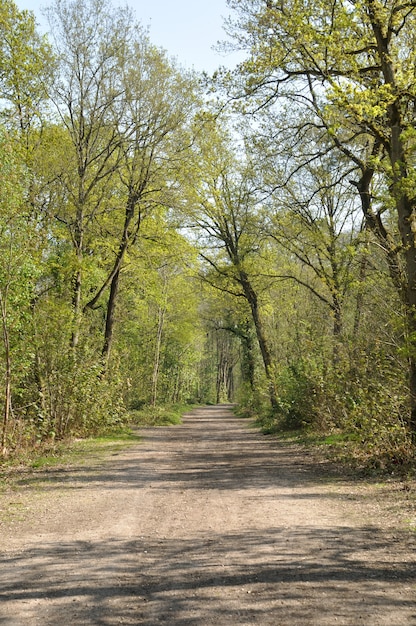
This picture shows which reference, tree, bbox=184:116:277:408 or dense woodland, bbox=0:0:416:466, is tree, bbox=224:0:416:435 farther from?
tree, bbox=184:116:277:408

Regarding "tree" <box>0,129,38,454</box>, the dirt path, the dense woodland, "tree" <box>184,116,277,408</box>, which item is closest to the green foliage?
the dense woodland

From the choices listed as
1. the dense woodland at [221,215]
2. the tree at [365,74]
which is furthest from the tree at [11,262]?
the tree at [365,74]

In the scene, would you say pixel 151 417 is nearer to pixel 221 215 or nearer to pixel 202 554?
pixel 221 215

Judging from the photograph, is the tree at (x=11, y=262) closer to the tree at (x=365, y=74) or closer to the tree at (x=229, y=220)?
the tree at (x=365, y=74)

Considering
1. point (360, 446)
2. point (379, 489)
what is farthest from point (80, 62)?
point (379, 489)

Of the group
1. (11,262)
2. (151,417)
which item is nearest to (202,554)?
(11,262)

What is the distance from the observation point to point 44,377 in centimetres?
1570

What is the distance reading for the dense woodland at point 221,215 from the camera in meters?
11.6

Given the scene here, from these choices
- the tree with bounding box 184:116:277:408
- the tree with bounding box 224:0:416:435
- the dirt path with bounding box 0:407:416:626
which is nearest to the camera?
the dirt path with bounding box 0:407:416:626

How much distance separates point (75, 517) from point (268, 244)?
19.9 metres

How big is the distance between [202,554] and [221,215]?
22.8m

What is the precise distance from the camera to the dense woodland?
11.6m

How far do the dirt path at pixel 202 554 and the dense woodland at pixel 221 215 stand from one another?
3.21 meters

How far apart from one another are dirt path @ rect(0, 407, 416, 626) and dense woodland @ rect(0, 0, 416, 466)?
3.21 meters
